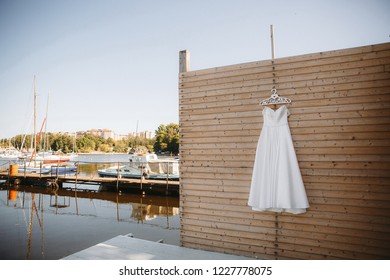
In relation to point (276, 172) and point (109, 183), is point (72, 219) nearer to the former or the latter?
point (109, 183)

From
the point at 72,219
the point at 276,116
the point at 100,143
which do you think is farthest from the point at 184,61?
the point at 100,143

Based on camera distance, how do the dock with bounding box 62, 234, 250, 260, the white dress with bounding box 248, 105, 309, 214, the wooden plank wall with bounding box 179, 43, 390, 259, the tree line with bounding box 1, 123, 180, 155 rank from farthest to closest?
the tree line with bounding box 1, 123, 180, 155 → the dock with bounding box 62, 234, 250, 260 → the white dress with bounding box 248, 105, 309, 214 → the wooden plank wall with bounding box 179, 43, 390, 259

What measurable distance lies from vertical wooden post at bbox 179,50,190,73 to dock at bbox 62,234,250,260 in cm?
312

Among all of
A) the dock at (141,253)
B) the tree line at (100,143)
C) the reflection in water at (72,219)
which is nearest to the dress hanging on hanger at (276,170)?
the dock at (141,253)

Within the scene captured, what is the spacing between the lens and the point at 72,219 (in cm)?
990

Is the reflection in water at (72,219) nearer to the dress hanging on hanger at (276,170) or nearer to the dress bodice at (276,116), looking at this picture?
the dress hanging on hanger at (276,170)

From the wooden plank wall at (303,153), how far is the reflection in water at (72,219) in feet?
14.8

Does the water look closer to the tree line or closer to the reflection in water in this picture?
the reflection in water

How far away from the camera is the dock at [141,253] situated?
12.4ft

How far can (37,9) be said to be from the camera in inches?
180

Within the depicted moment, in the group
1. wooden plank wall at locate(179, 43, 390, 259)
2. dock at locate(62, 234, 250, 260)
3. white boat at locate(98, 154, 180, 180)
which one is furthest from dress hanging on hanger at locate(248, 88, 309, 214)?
white boat at locate(98, 154, 180, 180)

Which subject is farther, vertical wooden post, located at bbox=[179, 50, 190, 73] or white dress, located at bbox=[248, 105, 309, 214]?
vertical wooden post, located at bbox=[179, 50, 190, 73]

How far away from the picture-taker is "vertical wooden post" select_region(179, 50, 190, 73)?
4.50 meters
